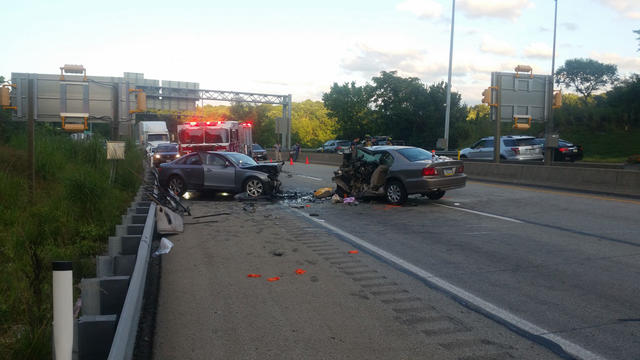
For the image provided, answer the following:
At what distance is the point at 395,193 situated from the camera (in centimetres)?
1513

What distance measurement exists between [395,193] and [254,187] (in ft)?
14.8

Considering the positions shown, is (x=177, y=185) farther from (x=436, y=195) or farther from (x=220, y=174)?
(x=436, y=195)

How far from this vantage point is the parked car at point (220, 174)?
17.1 meters

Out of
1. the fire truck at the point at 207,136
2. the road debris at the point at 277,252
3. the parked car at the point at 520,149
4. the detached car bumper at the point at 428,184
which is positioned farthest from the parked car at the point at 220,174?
the parked car at the point at 520,149

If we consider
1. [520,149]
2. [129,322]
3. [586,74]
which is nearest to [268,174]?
[129,322]

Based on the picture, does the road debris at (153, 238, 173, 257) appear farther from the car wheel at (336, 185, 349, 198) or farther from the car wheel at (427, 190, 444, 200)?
the car wheel at (427, 190, 444, 200)

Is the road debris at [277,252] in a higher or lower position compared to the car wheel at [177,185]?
lower

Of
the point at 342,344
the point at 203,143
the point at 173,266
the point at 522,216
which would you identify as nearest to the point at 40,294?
the point at 173,266

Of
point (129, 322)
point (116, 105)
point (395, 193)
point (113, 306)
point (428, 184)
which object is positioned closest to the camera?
point (129, 322)

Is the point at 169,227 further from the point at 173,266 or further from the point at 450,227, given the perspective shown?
the point at 450,227

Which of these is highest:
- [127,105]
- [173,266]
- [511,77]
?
[511,77]

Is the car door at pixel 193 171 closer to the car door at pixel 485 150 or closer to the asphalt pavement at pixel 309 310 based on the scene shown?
the asphalt pavement at pixel 309 310

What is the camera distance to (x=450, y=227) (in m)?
11.2

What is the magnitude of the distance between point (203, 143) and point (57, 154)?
10.4 meters
